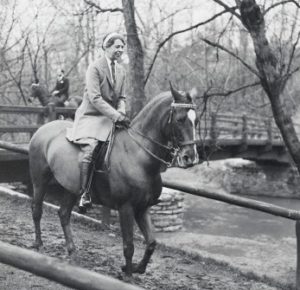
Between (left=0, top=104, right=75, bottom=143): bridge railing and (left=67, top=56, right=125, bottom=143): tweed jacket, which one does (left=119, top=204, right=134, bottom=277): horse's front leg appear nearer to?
(left=67, top=56, right=125, bottom=143): tweed jacket

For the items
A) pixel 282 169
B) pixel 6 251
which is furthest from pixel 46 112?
pixel 282 169

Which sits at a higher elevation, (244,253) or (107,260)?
(107,260)

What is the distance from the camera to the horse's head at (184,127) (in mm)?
4879

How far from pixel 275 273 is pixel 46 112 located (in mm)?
7759

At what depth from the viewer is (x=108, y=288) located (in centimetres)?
268

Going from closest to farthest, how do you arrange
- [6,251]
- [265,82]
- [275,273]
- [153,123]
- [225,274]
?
[6,251]
[153,123]
[225,274]
[265,82]
[275,273]

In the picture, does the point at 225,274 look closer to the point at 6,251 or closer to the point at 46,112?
the point at 6,251

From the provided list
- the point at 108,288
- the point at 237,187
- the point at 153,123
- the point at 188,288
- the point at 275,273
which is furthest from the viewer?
the point at 237,187

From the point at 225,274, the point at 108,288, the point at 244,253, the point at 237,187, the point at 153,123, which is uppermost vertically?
the point at 153,123

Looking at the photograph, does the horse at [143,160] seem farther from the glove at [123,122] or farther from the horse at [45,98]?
the horse at [45,98]

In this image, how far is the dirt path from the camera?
5.73 m

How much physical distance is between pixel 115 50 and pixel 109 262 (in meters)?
2.66

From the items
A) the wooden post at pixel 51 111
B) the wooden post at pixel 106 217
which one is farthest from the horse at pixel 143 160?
the wooden post at pixel 51 111

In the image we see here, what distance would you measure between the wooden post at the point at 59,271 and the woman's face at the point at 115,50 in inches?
115
